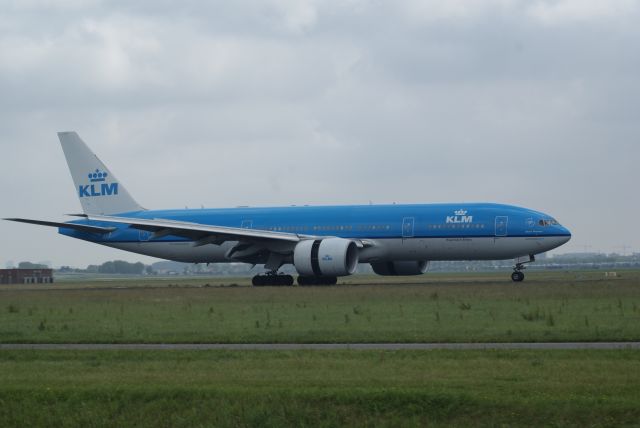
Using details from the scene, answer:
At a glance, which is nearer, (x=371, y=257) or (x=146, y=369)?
(x=146, y=369)

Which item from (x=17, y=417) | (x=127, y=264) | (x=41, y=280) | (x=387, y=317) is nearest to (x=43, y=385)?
(x=17, y=417)

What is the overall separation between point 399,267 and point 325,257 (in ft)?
24.3

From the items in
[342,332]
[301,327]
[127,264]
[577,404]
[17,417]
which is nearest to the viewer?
[577,404]

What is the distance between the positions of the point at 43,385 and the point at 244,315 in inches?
572

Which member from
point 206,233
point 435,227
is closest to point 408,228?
point 435,227

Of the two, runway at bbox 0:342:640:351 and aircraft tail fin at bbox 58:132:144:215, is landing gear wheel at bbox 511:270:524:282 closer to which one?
aircraft tail fin at bbox 58:132:144:215

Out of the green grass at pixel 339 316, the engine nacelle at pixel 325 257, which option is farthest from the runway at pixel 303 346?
the engine nacelle at pixel 325 257

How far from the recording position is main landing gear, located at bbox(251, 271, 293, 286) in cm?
5494

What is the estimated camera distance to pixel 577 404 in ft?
50.3

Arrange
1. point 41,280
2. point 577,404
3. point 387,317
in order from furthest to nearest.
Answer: point 41,280, point 387,317, point 577,404

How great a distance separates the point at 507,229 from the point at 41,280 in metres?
57.7

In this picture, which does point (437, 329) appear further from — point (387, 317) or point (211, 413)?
point (211, 413)

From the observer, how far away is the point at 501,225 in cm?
5088

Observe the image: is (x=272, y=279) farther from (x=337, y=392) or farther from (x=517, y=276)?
(x=337, y=392)
